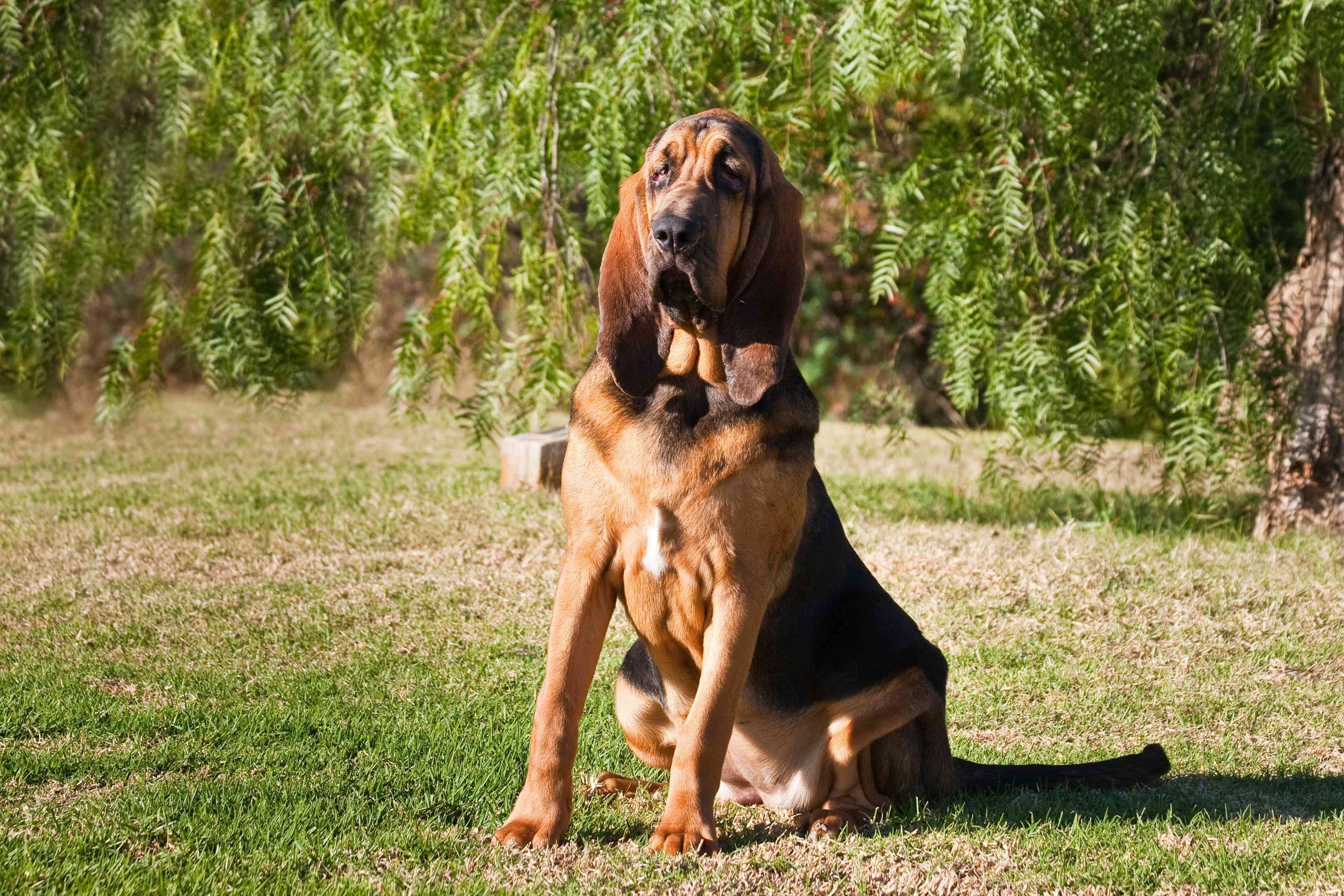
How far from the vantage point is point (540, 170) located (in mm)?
6820

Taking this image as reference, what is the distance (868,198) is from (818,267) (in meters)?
7.04

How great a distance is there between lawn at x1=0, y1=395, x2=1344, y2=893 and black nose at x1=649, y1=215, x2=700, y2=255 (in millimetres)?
1581

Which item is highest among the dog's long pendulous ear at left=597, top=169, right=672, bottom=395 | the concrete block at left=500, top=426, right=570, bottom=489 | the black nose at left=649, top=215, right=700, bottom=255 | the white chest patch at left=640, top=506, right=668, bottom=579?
the black nose at left=649, top=215, right=700, bottom=255

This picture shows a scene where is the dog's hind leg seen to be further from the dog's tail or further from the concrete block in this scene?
the concrete block

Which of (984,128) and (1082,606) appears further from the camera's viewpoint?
(984,128)

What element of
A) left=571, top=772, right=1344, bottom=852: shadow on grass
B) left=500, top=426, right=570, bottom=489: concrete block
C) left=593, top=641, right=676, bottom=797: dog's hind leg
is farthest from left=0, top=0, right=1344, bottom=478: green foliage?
left=571, top=772, right=1344, bottom=852: shadow on grass

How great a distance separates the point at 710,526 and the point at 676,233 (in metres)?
0.77

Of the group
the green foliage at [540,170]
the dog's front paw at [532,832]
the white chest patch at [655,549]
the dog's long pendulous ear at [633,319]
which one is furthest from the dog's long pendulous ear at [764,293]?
the green foliage at [540,170]

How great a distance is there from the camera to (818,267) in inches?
640

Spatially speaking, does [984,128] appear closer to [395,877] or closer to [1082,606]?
[1082,606]

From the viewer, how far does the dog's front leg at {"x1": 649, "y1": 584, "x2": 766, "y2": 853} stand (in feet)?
11.5

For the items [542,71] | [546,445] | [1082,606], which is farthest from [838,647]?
[546,445]

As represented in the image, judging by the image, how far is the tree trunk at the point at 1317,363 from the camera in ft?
27.8

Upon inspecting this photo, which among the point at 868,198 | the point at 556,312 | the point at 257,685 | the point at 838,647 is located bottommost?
the point at 257,685
